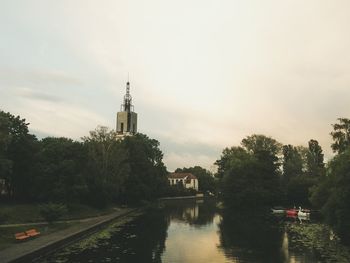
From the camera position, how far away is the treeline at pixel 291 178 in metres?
33.8

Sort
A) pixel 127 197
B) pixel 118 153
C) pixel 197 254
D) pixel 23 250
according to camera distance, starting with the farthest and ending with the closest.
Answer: pixel 127 197, pixel 118 153, pixel 197 254, pixel 23 250

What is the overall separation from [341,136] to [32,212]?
35.6 meters

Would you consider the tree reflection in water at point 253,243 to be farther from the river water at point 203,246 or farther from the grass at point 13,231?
the grass at point 13,231

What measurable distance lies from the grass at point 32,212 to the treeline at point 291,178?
25.3 meters

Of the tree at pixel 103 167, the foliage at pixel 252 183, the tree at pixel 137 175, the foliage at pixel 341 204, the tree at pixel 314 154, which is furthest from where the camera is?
the tree at pixel 314 154

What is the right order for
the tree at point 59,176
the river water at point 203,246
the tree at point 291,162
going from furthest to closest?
the tree at point 291,162 → the tree at point 59,176 → the river water at point 203,246

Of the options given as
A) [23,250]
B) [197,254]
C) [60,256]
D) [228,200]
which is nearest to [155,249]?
[197,254]

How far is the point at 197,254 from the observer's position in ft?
92.4

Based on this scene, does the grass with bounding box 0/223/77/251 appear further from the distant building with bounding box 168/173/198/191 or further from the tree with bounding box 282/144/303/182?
the distant building with bounding box 168/173/198/191

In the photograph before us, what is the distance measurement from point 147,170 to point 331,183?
151 feet

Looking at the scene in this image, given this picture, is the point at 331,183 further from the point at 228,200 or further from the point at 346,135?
the point at 228,200

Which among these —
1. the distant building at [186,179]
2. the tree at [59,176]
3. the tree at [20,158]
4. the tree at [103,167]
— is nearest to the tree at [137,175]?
the tree at [103,167]

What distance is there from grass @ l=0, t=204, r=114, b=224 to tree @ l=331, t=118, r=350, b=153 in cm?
2923

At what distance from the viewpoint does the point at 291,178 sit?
93.1 metres
